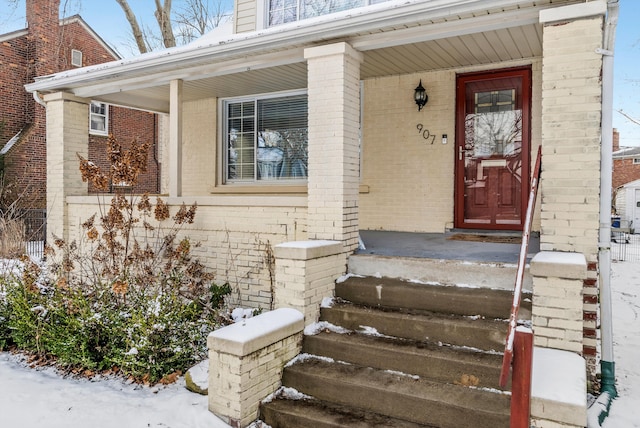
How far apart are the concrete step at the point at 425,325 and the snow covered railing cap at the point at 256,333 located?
447 millimetres

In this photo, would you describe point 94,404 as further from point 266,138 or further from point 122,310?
point 266,138

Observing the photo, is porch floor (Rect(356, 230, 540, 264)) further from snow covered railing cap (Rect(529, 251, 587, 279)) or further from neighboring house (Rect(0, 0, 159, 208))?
neighboring house (Rect(0, 0, 159, 208))

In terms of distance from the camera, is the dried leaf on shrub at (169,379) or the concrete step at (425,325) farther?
the dried leaf on shrub at (169,379)

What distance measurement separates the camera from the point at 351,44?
16.9 ft

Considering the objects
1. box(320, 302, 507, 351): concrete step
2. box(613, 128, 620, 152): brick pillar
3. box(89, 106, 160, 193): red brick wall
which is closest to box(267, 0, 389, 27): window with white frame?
box(320, 302, 507, 351): concrete step

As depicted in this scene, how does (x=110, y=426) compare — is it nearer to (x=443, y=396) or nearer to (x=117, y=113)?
(x=443, y=396)

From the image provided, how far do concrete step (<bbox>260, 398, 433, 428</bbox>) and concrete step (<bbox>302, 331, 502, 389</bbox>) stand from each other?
0.44 meters

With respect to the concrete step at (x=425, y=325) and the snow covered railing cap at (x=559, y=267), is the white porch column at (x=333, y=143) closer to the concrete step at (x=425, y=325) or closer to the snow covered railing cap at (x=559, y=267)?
the concrete step at (x=425, y=325)

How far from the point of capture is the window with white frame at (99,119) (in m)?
15.8

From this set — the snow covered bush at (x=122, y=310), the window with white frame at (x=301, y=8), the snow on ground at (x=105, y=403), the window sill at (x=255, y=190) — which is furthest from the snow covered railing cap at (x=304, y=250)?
the window with white frame at (x=301, y=8)

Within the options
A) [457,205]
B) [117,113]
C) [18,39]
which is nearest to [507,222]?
[457,205]

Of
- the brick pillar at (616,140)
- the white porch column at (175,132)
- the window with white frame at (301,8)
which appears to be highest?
the brick pillar at (616,140)

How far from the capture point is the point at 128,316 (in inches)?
186

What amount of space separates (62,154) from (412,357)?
657cm
